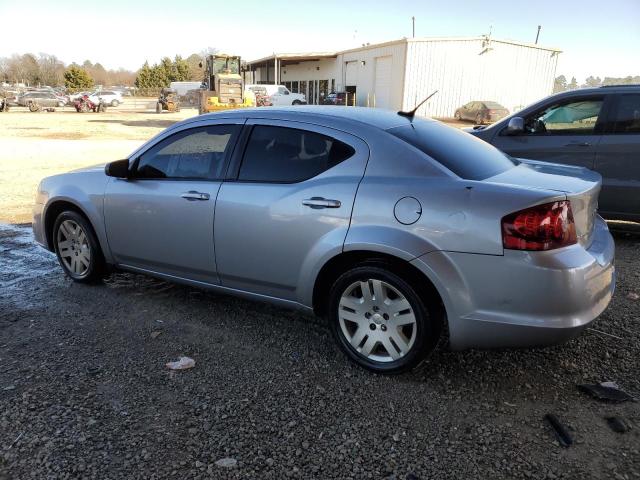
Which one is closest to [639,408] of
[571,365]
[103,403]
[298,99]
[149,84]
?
[571,365]

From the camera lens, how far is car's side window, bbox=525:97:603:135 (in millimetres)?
6176

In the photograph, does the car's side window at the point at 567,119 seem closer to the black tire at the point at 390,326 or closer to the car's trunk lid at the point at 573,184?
the car's trunk lid at the point at 573,184

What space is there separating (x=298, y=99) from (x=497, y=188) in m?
38.9

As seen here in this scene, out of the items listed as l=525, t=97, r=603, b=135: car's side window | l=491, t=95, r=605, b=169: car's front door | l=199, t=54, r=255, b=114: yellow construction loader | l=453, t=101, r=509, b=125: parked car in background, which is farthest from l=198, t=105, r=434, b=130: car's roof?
l=453, t=101, r=509, b=125: parked car in background

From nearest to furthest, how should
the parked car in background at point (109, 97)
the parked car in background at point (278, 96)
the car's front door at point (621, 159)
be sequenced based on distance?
the car's front door at point (621, 159) < the parked car in background at point (278, 96) < the parked car in background at point (109, 97)

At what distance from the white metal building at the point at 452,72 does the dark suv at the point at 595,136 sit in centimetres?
2688

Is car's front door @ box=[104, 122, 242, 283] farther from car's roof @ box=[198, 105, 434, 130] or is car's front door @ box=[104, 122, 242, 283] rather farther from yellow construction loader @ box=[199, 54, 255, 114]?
yellow construction loader @ box=[199, 54, 255, 114]

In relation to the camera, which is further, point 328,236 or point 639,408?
point 328,236

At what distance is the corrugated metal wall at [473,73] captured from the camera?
33.1 metres

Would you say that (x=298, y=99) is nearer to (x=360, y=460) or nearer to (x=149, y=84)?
(x=360, y=460)

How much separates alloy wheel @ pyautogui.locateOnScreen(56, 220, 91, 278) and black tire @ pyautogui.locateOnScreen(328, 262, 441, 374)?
2.59 meters

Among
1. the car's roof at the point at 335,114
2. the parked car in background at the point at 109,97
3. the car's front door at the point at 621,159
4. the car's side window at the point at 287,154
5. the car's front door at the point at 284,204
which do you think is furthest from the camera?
the parked car in background at the point at 109,97

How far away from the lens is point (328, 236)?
332 cm

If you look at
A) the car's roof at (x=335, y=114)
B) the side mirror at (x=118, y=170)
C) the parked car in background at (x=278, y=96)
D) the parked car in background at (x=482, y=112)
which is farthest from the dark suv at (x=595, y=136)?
the parked car in background at (x=278, y=96)
